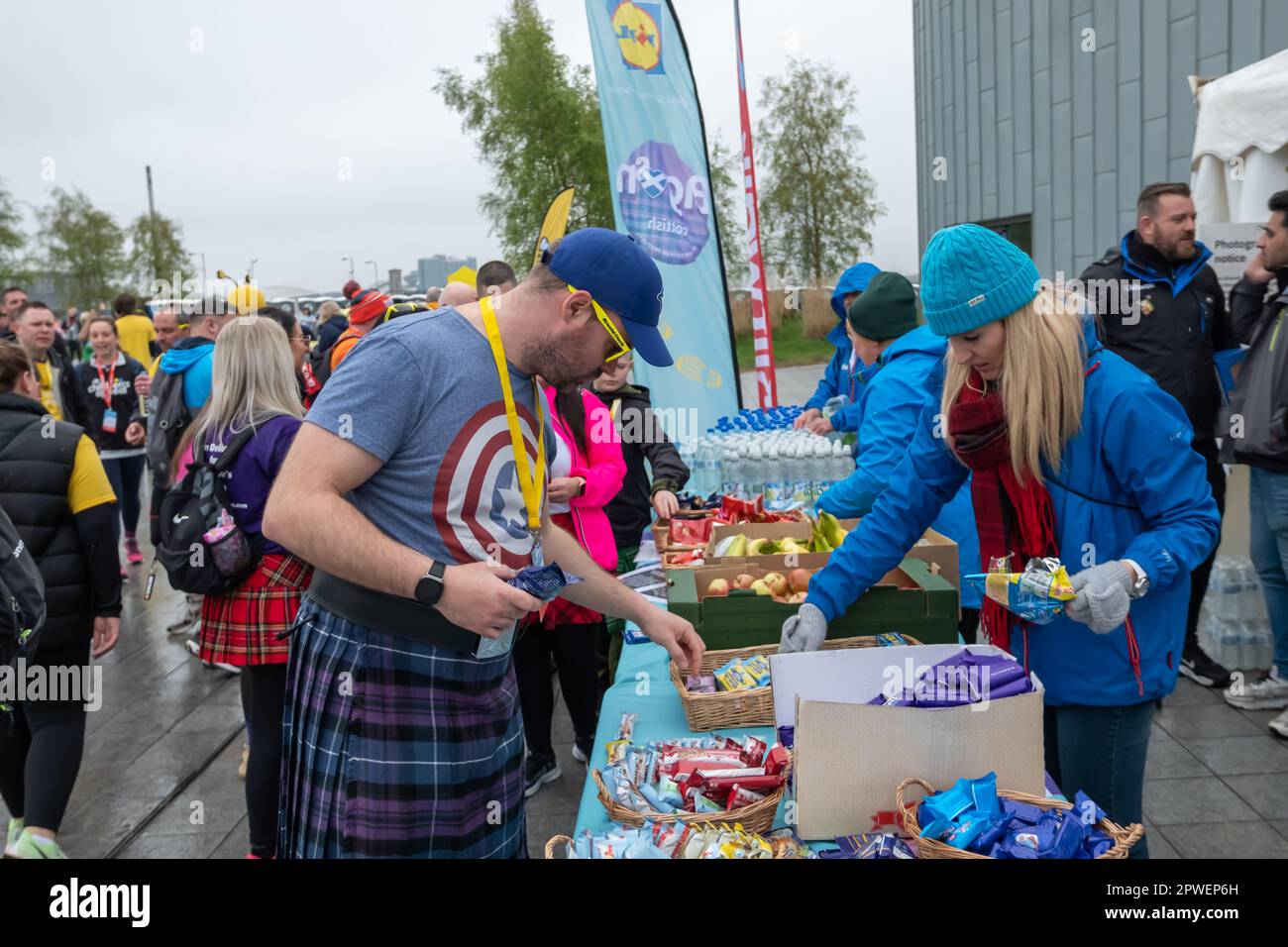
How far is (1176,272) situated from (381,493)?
14.8ft

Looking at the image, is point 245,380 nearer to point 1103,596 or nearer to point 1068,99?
point 1103,596

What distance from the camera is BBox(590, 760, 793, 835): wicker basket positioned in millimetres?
2141

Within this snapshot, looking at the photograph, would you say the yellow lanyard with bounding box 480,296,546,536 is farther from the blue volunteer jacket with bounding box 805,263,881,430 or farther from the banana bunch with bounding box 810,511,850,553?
the blue volunteer jacket with bounding box 805,263,881,430

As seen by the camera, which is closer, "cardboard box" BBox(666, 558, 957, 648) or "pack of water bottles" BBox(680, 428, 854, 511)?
"cardboard box" BBox(666, 558, 957, 648)

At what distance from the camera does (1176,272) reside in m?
5.07

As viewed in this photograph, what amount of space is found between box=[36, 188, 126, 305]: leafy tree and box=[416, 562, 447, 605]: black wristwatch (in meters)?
43.7

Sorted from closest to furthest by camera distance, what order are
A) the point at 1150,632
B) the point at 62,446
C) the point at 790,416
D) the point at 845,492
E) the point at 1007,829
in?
the point at 1007,829 → the point at 1150,632 → the point at 62,446 → the point at 845,492 → the point at 790,416

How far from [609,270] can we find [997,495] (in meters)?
1.13

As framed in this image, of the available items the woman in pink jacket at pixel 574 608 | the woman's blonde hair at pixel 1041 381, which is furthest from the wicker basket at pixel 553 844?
the woman in pink jacket at pixel 574 608

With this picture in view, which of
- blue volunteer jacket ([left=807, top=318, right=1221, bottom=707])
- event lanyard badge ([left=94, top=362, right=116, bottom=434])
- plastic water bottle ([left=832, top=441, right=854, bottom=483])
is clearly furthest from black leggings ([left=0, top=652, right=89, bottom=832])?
event lanyard badge ([left=94, top=362, right=116, bottom=434])

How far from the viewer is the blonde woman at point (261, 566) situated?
355 cm

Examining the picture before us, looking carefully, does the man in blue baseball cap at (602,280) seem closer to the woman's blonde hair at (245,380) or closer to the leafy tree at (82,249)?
the woman's blonde hair at (245,380)

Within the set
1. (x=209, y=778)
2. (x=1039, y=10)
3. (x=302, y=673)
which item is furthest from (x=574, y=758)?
(x=1039, y=10)
